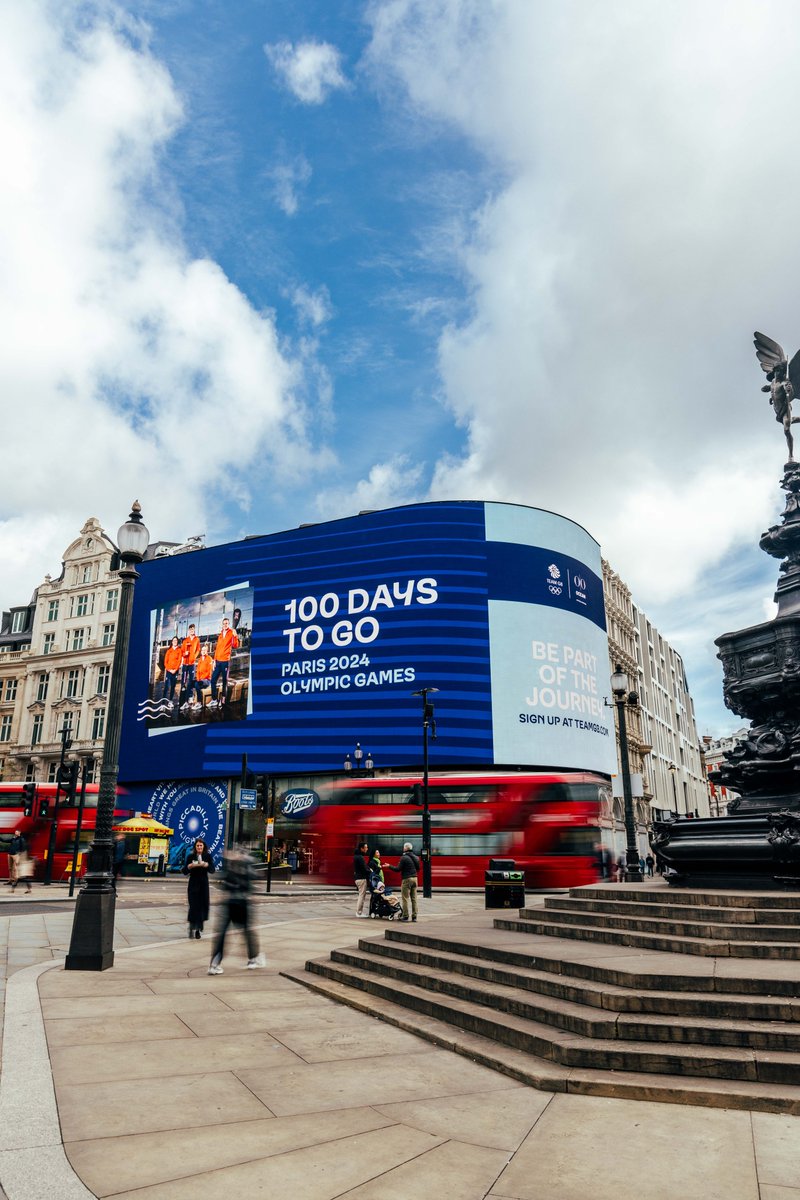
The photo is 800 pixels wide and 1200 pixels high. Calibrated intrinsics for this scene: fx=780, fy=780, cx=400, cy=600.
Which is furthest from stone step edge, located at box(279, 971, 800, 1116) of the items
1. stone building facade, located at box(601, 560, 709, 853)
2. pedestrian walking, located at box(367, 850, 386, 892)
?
stone building facade, located at box(601, 560, 709, 853)

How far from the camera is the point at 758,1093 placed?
16.2 ft

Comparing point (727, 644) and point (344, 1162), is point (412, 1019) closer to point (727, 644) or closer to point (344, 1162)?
point (344, 1162)

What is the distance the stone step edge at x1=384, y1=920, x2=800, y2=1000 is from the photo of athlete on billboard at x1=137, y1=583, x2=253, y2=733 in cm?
4215

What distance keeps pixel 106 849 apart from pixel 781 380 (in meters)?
12.3

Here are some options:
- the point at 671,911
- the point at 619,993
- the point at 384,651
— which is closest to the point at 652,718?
the point at 384,651

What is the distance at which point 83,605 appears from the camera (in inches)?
2457

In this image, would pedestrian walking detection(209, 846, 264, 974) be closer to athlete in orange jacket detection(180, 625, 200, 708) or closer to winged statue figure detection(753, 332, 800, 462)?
winged statue figure detection(753, 332, 800, 462)

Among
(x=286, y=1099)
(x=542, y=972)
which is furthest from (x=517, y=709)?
(x=286, y=1099)

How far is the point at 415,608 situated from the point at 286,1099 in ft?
135

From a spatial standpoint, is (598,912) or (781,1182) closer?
(781,1182)

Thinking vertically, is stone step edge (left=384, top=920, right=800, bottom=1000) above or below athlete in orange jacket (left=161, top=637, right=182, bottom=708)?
below

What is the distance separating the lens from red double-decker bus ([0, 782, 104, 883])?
31.4 metres

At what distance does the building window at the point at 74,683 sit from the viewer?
60062 millimetres

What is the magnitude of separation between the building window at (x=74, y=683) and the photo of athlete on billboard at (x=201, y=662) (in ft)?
30.3
